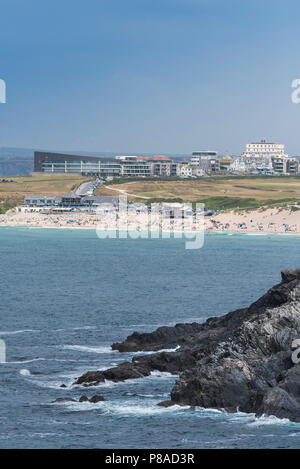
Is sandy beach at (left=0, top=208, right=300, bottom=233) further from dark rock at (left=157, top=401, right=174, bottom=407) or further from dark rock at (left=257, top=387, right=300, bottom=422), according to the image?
dark rock at (left=257, top=387, right=300, bottom=422)

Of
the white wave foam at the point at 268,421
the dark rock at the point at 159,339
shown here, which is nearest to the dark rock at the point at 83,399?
the white wave foam at the point at 268,421

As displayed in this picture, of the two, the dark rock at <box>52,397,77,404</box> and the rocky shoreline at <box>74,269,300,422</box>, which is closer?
A: the rocky shoreline at <box>74,269,300,422</box>

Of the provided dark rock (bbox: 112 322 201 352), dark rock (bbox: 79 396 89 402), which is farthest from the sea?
dark rock (bbox: 112 322 201 352)

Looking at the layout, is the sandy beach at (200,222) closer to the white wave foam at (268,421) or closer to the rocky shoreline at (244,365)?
the rocky shoreline at (244,365)

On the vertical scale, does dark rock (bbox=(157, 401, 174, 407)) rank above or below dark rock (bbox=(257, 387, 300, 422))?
below

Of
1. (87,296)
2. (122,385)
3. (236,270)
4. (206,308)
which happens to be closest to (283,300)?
(122,385)

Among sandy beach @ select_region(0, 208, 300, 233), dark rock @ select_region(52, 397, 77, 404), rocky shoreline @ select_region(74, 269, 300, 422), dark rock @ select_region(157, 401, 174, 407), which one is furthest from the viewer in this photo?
sandy beach @ select_region(0, 208, 300, 233)
